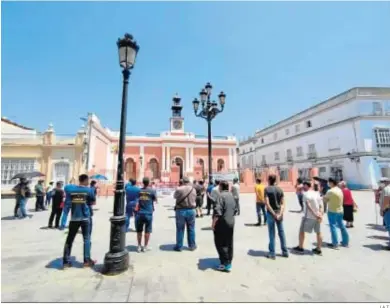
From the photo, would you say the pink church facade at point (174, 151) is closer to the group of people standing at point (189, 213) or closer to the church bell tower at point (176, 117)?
the church bell tower at point (176, 117)

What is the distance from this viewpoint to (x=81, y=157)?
65.5 feet

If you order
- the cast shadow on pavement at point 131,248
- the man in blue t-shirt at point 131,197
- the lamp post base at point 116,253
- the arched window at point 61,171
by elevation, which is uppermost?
the arched window at point 61,171

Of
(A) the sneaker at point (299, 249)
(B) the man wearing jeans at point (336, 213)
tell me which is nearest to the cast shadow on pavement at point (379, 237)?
(B) the man wearing jeans at point (336, 213)

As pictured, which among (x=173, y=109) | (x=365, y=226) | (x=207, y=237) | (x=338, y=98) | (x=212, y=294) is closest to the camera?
(x=212, y=294)

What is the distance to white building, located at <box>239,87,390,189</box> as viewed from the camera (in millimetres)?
23500

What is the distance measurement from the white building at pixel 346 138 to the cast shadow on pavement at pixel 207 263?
85.8 feet

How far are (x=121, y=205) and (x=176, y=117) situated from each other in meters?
33.0

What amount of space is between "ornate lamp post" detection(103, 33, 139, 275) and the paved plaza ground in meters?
0.19

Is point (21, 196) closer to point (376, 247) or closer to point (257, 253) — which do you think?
point (257, 253)

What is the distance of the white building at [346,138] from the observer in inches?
925

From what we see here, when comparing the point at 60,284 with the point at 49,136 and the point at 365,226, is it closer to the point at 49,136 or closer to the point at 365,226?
the point at 365,226

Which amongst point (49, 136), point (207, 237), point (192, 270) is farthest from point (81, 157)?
point (192, 270)

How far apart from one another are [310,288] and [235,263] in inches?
51.4

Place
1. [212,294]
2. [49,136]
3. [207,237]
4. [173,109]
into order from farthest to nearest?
[173,109] → [49,136] → [207,237] → [212,294]
